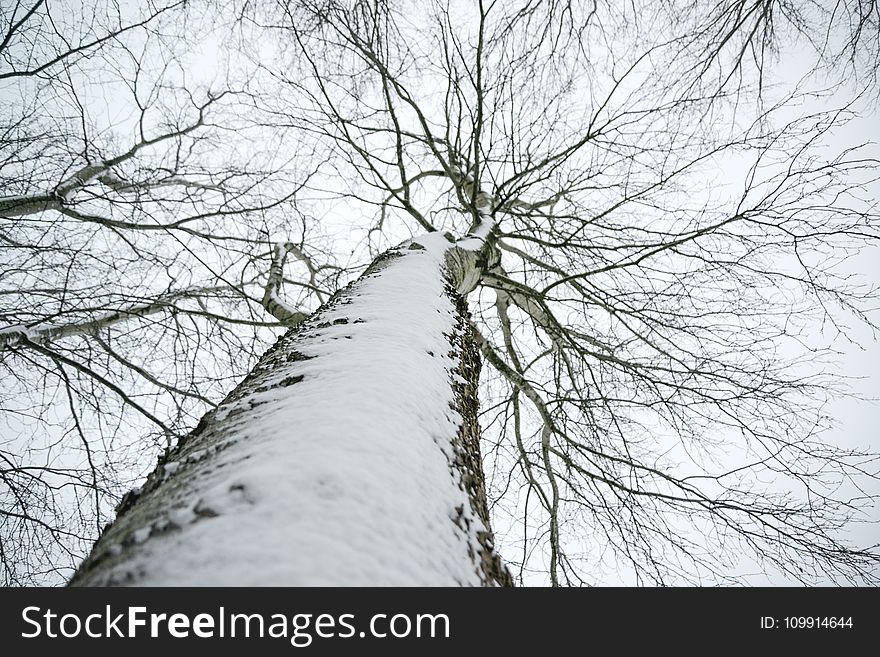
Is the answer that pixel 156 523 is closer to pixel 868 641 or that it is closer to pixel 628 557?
pixel 868 641

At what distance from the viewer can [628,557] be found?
3223 millimetres

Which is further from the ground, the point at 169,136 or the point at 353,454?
the point at 169,136

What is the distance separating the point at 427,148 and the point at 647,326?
8.75 ft

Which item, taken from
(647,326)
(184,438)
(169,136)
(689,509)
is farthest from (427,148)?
(184,438)

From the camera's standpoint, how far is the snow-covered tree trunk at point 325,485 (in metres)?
0.48

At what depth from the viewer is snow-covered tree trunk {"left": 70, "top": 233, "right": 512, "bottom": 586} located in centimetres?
48

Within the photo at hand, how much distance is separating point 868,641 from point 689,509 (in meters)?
1.83

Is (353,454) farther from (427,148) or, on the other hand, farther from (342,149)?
(427,148)

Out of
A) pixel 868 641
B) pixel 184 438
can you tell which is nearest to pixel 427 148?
pixel 184 438

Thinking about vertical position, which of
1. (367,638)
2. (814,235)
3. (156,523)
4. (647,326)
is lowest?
(367,638)

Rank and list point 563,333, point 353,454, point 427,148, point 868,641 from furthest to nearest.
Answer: point 427,148 → point 563,333 → point 868,641 → point 353,454

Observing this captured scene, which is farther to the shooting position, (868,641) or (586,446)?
(586,446)

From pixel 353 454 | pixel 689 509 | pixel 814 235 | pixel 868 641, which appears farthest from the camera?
pixel 689 509

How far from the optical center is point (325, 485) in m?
0.57
